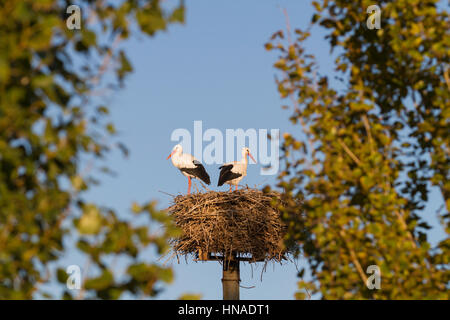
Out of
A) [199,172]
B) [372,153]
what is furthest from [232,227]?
[372,153]

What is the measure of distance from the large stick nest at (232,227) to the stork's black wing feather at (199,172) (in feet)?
7.85

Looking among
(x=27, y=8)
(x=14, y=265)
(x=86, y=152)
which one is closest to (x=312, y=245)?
(x=86, y=152)

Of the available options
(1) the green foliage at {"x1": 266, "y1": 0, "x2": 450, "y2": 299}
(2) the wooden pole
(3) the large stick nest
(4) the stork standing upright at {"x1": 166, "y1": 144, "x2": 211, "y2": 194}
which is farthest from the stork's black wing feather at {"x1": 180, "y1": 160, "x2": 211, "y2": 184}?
(1) the green foliage at {"x1": 266, "y1": 0, "x2": 450, "y2": 299}

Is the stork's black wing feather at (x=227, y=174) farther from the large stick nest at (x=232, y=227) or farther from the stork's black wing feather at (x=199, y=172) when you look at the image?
the large stick nest at (x=232, y=227)

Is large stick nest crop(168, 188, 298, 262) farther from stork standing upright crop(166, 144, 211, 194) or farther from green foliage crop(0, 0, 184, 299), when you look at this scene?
green foliage crop(0, 0, 184, 299)

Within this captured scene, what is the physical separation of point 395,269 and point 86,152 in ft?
7.05

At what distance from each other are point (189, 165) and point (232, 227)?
145 inches

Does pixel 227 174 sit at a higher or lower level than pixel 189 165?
lower

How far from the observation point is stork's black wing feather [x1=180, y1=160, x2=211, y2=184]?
12.4m

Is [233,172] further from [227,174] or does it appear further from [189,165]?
[189,165]

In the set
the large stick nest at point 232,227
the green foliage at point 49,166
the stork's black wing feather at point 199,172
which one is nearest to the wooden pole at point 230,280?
the large stick nest at point 232,227

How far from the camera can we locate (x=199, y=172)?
12.5 m

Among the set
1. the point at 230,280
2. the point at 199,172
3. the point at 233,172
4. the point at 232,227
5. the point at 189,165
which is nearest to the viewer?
the point at 230,280

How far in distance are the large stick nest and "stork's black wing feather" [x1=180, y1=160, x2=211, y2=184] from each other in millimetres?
2394
